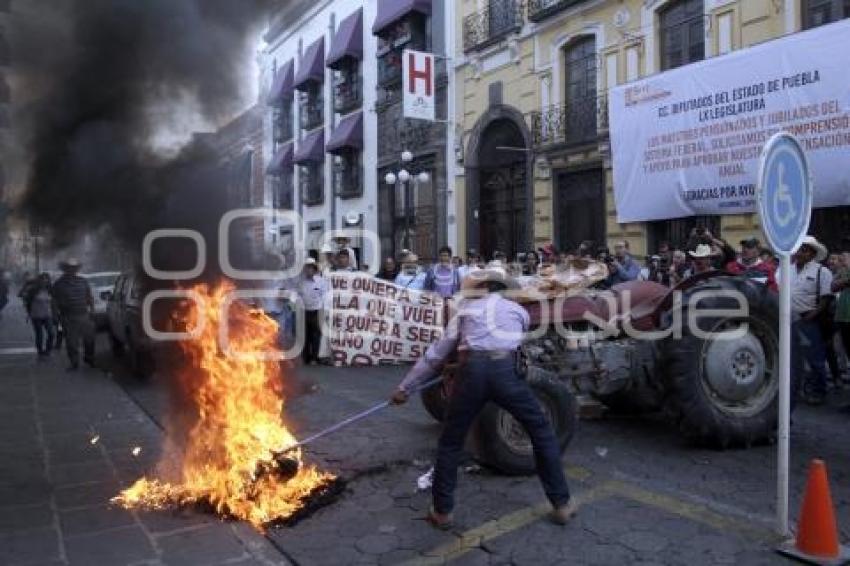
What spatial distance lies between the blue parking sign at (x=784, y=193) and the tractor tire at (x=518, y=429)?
1.99 m

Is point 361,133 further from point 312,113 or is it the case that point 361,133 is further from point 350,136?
→ point 312,113

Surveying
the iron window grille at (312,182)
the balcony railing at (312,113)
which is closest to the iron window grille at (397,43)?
the balcony railing at (312,113)

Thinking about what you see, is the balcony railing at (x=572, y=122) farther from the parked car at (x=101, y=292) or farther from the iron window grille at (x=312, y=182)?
the iron window grille at (x=312, y=182)

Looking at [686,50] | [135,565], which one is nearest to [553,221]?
[686,50]

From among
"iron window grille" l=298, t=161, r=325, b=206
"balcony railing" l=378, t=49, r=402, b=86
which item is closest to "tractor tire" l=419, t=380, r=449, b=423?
"balcony railing" l=378, t=49, r=402, b=86

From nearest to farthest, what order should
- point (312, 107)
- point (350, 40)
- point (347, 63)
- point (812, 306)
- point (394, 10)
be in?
point (812, 306)
point (394, 10)
point (350, 40)
point (347, 63)
point (312, 107)

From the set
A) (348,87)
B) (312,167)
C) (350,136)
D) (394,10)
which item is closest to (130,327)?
(394,10)

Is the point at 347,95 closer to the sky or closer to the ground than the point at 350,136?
closer to the sky

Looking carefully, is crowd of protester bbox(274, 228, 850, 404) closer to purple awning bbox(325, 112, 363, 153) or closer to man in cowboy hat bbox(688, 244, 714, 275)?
man in cowboy hat bbox(688, 244, 714, 275)

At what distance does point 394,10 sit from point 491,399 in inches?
769

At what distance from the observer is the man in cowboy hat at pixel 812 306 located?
8289mm

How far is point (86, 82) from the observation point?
5691 mm

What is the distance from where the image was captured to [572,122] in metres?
16.7

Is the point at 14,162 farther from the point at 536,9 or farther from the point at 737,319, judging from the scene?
the point at 536,9
